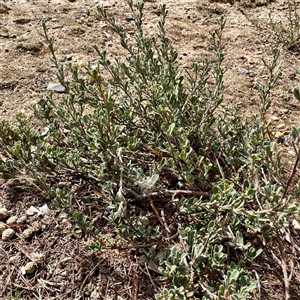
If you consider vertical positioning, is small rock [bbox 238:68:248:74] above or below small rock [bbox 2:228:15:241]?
above

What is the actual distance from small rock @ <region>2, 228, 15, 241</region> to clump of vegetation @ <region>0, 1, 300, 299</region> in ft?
0.98

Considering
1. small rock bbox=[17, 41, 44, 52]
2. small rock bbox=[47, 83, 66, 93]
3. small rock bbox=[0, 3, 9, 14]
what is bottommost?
small rock bbox=[47, 83, 66, 93]

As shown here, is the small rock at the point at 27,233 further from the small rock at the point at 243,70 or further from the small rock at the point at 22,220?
the small rock at the point at 243,70

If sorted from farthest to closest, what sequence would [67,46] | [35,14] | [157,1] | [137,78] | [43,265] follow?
1. [157,1]
2. [35,14]
3. [67,46]
4. [137,78]
5. [43,265]

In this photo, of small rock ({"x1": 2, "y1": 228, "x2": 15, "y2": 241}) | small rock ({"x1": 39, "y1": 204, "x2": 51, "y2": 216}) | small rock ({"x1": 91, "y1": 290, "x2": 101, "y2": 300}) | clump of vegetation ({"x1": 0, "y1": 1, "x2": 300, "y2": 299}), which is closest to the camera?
clump of vegetation ({"x1": 0, "y1": 1, "x2": 300, "y2": 299})

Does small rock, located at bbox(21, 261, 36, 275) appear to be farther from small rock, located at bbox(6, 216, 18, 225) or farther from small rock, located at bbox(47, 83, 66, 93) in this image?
small rock, located at bbox(47, 83, 66, 93)

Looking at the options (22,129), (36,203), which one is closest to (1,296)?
(36,203)

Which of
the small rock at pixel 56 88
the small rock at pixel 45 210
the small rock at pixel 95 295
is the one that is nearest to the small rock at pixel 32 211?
the small rock at pixel 45 210

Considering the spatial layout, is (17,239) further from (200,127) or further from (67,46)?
(67,46)

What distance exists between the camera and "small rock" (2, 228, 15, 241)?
2028mm

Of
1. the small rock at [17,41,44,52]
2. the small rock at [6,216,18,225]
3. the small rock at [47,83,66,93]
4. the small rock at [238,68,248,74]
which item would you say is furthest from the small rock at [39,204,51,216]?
the small rock at [238,68,248,74]

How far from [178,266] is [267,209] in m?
0.45

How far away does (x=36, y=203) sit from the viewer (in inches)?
86.4

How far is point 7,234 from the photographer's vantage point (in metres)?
2.03
